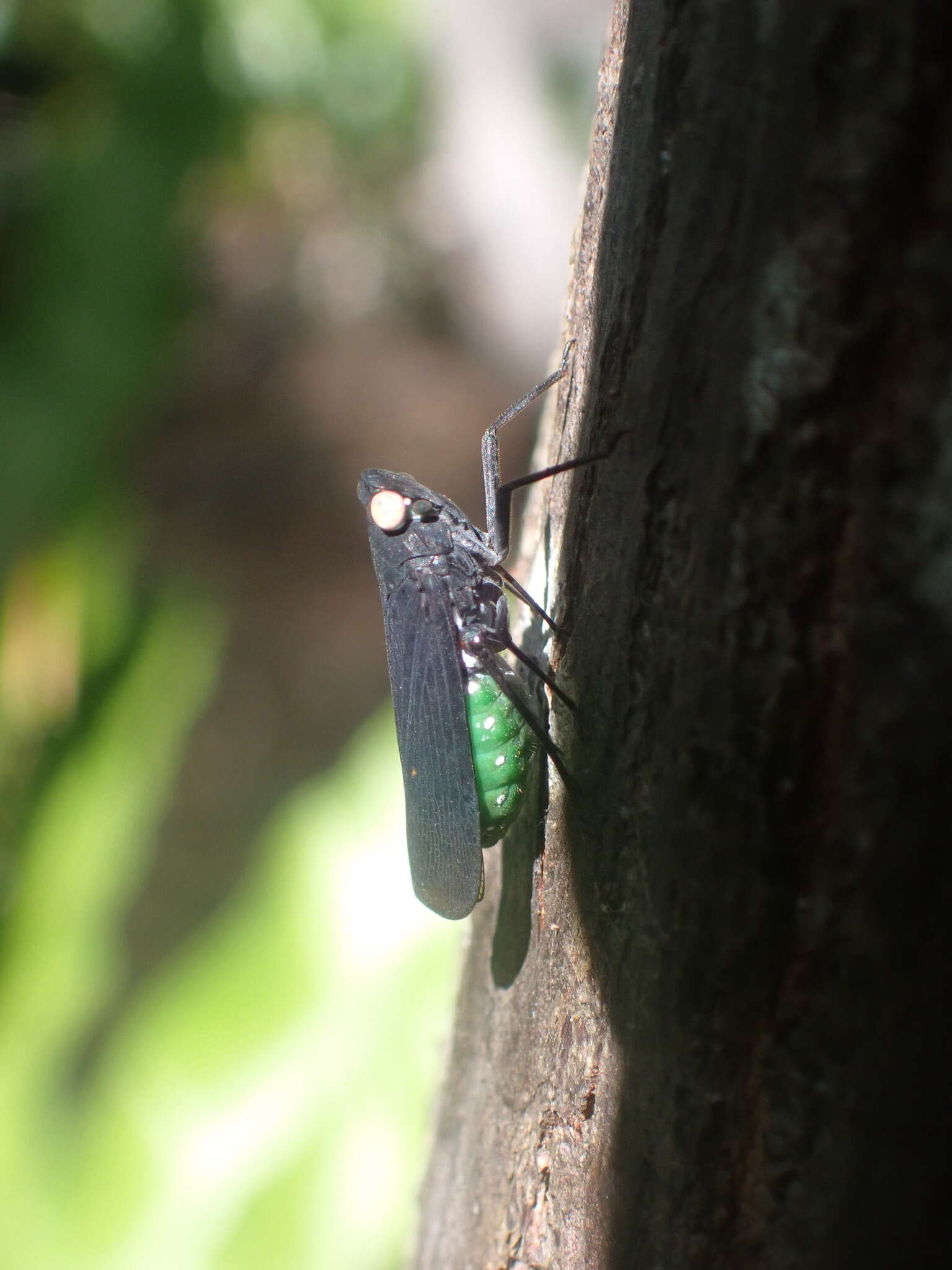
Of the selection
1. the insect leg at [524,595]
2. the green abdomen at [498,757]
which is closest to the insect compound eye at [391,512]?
the insect leg at [524,595]

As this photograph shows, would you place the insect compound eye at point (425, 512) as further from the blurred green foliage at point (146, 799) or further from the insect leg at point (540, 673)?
the blurred green foliage at point (146, 799)

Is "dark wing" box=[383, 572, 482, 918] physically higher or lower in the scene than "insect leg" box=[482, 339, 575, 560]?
lower

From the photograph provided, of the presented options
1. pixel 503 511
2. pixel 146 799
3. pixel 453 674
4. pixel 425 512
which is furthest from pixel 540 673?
pixel 146 799

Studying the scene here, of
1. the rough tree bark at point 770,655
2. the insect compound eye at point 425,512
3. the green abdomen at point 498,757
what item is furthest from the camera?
the insect compound eye at point 425,512

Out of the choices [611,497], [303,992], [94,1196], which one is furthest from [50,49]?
[611,497]

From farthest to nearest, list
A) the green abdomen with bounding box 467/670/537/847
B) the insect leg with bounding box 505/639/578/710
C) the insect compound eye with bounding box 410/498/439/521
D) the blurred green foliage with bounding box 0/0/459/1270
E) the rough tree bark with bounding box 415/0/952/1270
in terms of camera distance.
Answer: the blurred green foliage with bounding box 0/0/459/1270
the insect compound eye with bounding box 410/498/439/521
the green abdomen with bounding box 467/670/537/847
the insect leg with bounding box 505/639/578/710
the rough tree bark with bounding box 415/0/952/1270

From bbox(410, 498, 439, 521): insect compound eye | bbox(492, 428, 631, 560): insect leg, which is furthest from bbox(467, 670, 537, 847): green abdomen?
bbox(410, 498, 439, 521): insect compound eye

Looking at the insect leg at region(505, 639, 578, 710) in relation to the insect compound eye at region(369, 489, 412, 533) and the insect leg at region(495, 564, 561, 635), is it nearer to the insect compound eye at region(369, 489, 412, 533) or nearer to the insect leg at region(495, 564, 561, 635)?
the insect leg at region(495, 564, 561, 635)
